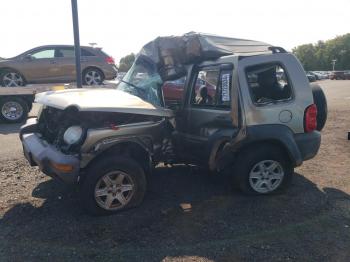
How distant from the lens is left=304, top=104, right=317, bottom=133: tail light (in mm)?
4840

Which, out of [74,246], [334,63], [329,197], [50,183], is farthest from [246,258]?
[334,63]

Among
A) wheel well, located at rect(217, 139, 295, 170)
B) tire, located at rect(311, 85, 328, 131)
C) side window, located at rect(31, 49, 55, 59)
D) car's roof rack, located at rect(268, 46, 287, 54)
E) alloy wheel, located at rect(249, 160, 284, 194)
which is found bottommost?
alloy wheel, located at rect(249, 160, 284, 194)

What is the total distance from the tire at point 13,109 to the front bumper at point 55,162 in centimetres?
735

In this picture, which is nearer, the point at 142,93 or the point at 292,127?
the point at 292,127

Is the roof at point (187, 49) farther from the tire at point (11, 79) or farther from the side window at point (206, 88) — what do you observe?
the tire at point (11, 79)

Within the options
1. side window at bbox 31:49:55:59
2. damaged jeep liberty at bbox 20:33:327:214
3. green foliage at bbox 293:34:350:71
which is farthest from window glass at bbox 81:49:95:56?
green foliage at bbox 293:34:350:71

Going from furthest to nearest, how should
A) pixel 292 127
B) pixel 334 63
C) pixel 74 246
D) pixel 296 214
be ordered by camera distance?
pixel 334 63 → pixel 292 127 → pixel 296 214 → pixel 74 246

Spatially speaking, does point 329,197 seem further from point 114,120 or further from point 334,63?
point 334,63

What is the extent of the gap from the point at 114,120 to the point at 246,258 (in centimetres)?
219

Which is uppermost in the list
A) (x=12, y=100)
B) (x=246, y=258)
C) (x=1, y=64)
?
(x=1, y=64)

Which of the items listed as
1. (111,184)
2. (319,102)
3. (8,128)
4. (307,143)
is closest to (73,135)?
(111,184)

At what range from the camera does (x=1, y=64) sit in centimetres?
1091

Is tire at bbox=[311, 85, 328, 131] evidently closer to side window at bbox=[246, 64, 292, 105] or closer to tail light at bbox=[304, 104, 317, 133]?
tail light at bbox=[304, 104, 317, 133]

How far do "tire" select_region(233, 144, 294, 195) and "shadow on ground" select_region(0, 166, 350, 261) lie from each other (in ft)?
0.44
